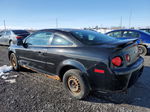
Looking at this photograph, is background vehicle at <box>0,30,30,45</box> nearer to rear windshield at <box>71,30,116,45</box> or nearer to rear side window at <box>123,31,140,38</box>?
rear side window at <box>123,31,140,38</box>

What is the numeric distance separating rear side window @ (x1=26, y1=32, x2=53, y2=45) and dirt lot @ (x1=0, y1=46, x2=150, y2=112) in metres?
1.14

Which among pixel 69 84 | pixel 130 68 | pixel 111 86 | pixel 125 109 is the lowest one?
pixel 125 109

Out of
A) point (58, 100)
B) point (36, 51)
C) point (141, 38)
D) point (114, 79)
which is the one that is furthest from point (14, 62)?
point (141, 38)

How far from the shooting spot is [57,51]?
2.73 meters

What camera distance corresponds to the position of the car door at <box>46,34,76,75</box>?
2.61 metres

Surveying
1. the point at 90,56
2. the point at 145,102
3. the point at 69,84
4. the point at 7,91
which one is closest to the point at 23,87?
the point at 7,91

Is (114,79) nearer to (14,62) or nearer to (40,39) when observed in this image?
(40,39)

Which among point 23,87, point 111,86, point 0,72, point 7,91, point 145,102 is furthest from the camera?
point 0,72

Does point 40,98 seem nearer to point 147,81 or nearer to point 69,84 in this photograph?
point 69,84

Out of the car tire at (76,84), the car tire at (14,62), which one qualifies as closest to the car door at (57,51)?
the car tire at (76,84)

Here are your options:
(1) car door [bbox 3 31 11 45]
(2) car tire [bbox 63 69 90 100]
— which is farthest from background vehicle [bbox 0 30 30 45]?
(2) car tire [bbox 63 69 90 100]

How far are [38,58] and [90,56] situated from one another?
156 cm

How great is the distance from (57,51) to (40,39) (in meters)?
0.91

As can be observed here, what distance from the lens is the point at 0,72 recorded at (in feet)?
13.7
